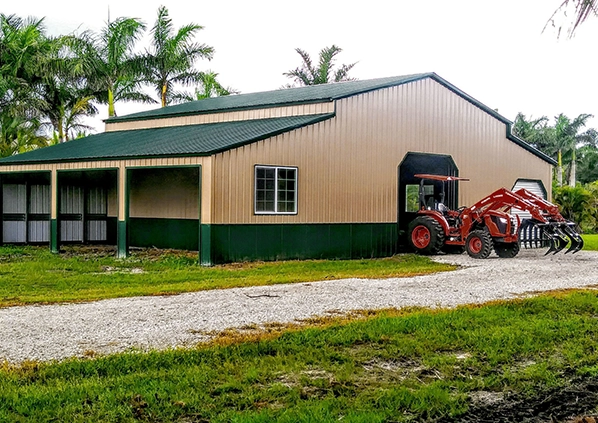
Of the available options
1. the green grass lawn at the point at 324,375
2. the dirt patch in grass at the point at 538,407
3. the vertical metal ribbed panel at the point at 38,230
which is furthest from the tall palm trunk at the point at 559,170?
the dirt patch in grass at the point at 538,407

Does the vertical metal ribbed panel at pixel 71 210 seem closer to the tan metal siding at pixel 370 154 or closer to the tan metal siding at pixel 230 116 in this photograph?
the tan metal siding at pixel 230 116

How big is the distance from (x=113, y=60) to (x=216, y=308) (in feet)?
94.6

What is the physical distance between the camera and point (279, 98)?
75.6ft

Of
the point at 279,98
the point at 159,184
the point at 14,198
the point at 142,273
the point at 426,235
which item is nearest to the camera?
the point at 142,273

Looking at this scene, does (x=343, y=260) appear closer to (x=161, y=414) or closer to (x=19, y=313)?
(x=19, y=313)

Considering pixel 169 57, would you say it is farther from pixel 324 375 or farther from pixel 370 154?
pixel 324 375

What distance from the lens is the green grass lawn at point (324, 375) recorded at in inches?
228

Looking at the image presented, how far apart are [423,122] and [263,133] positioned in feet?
19.0

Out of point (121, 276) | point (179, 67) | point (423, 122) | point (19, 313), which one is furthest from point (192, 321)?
point (179, 67)

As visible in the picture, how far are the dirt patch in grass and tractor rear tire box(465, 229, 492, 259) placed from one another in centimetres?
1307

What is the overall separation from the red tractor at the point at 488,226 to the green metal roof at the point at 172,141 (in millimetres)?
4300

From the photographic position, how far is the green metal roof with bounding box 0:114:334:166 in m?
17.9

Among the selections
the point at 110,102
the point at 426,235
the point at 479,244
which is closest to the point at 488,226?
the point at 479,244

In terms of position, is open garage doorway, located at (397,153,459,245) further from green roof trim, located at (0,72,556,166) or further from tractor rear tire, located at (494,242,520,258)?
tractor rear tire, located at (494,242,520,258)
